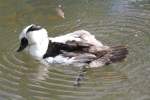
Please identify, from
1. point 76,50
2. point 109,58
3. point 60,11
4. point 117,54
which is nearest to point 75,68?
point 76,50

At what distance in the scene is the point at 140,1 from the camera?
10188 mm

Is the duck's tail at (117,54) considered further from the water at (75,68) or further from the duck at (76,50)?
the water at (75,68)

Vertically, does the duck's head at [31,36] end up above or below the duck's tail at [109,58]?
above

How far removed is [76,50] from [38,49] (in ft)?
2.23

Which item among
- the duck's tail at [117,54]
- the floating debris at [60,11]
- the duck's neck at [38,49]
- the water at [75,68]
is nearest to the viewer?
the water at [75,68]

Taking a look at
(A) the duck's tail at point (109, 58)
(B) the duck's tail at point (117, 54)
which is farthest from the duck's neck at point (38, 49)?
(B) the duck's tail at point (117, 54)

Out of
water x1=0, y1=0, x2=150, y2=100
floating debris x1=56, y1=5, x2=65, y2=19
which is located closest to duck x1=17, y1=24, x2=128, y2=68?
water x1=0, y1=0, x2=150, y2=100

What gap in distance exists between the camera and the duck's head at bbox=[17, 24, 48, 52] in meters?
8.21

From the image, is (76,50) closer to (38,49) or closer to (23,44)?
(38,49)

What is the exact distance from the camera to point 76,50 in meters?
7.93

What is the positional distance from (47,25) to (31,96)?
2489 millimetres

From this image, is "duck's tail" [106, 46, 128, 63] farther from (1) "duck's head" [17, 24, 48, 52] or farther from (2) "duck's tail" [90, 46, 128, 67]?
(1) "duck's head" [17, 24, 48, 52]

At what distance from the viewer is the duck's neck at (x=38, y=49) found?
26.9 ft

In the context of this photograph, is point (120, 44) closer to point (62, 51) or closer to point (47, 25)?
point (62, 51)
